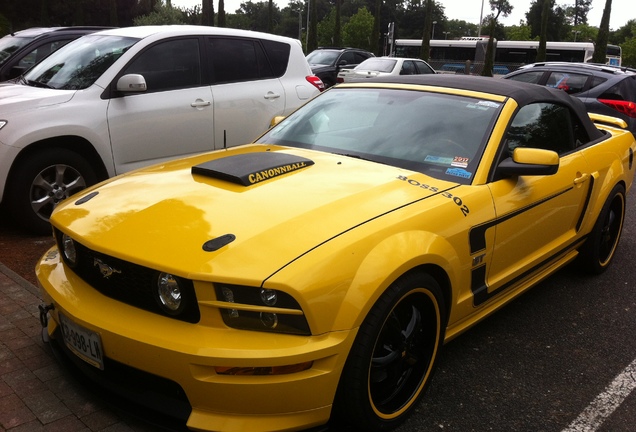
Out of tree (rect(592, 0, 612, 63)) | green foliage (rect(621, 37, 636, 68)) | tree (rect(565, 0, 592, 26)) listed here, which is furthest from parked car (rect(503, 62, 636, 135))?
tree (rect(565, 0, 592, 26))

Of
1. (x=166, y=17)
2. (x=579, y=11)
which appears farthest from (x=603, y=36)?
(x=579, y=11)

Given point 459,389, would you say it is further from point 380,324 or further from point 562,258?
point 562,258

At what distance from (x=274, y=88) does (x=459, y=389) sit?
436 cm

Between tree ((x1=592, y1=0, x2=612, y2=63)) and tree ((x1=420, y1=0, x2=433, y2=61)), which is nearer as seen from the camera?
tree ((x1=592, y1=0, x2=612, y2=63))

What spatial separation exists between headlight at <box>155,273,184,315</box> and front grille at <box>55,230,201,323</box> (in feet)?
0.06

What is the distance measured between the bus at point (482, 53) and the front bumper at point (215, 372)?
122 feet

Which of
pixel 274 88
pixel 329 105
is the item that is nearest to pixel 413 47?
pixel 274 88

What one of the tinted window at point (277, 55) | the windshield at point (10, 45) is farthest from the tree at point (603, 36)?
the windshield at point (10, 45)

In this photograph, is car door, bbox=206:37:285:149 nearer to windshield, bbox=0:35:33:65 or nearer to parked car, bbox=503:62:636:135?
windshield, bbox=0:35:33:65

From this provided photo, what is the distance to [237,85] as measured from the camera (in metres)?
6.32

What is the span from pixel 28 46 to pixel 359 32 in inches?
2332

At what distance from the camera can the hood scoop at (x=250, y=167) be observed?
10.1 ft

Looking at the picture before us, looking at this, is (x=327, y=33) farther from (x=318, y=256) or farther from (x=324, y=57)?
(x=318, y=256)

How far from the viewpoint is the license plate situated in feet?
8.13
